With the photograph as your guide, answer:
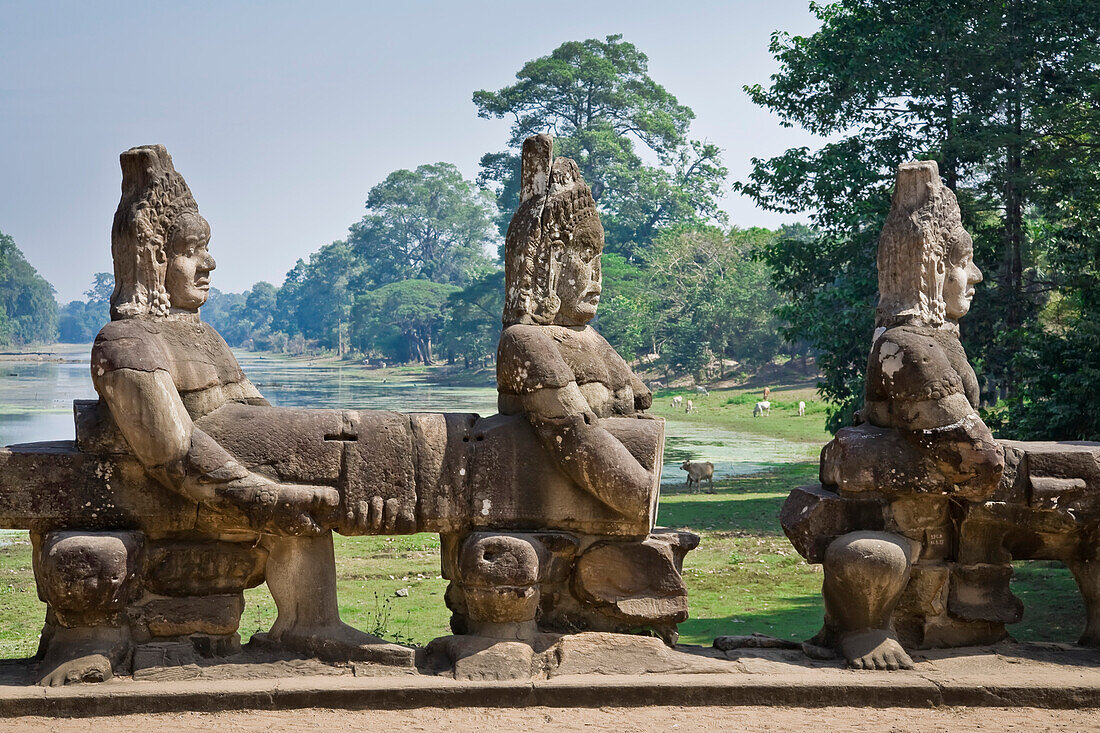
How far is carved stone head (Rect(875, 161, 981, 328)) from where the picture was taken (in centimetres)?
578

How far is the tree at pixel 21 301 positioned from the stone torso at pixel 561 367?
38.0 meters

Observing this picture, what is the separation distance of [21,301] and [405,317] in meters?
18.0

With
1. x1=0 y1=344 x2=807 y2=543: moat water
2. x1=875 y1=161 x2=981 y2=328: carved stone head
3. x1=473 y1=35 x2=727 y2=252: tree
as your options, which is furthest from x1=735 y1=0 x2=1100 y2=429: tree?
x1=473 y1=35 x2=727 y2=252: tree

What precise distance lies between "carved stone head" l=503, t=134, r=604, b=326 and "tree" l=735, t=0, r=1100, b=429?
846cm

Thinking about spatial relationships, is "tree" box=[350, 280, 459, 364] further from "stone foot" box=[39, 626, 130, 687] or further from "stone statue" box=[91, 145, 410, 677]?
"stone foot" box=[39, 626, 130, 687]

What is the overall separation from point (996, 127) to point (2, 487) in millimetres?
12192

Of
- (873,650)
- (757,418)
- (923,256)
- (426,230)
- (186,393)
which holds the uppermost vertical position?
(426,230)

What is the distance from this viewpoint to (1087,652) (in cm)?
571

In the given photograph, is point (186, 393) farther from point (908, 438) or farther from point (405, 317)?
point (405, 317)

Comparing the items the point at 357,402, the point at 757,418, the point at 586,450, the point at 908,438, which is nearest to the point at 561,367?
the point at 586,450

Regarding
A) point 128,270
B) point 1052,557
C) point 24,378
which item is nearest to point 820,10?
point 1052,557

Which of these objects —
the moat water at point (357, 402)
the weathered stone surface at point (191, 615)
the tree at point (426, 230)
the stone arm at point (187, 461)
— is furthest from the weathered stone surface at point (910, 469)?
the tree at point (426, 230)

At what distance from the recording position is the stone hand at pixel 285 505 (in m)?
5.13

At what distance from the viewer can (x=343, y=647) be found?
5.32m
